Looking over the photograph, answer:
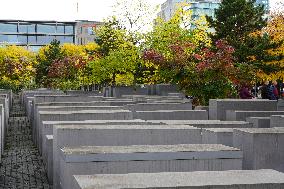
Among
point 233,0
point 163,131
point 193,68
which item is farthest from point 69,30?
point 163,131

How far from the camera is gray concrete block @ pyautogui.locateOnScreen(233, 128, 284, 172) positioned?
7.33 meters

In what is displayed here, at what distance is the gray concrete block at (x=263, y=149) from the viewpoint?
7328 mm

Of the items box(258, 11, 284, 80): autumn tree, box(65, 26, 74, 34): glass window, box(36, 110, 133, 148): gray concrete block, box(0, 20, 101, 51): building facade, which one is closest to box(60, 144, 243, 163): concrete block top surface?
box(36, 110, 133, 148): gray concrete block

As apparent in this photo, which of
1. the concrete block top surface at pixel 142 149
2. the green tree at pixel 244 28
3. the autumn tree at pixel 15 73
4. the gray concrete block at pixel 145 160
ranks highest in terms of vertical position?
the green tree at pixel 244 28

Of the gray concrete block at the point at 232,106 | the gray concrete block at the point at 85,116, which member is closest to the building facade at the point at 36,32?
the gray concrete block at the point at 232,106

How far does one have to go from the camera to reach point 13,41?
5408 inches

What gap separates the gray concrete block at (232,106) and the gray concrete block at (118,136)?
635cm

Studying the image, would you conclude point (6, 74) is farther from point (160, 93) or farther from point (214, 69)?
point (214, 69)

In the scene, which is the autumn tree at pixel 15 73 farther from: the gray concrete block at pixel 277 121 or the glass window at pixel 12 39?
the glass window at pixel 12 39

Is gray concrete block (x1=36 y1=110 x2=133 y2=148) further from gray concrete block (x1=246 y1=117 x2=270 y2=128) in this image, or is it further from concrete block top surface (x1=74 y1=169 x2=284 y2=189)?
concrete block top surface (x1=74 y1=169 x2=284 y2=189)

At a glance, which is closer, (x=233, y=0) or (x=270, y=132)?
(x=270, y=132)

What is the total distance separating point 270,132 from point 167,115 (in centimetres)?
566

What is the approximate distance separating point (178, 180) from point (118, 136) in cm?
359

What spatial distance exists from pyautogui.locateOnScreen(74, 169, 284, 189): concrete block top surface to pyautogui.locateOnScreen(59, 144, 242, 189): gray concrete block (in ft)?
3.86
